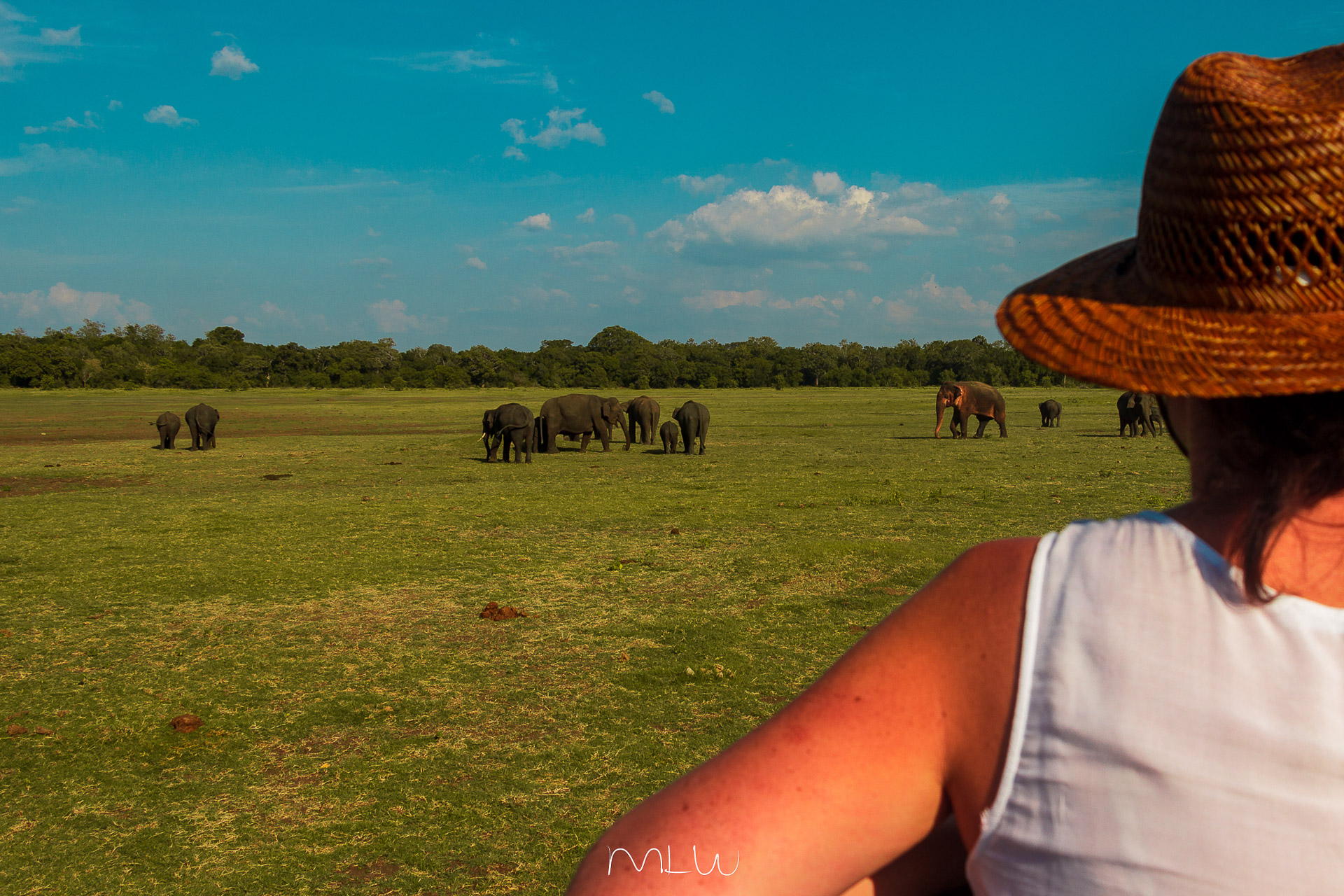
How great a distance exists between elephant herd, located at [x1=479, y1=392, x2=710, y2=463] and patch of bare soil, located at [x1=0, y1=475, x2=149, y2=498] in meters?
7.27

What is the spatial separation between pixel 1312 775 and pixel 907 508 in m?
11.9

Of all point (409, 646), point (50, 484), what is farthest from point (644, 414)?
point (409, 646)

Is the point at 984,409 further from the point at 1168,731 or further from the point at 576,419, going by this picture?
the point at 1168,731

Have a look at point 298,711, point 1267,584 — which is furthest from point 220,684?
point 1267,584

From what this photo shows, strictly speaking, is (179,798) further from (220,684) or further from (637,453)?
(637,453)

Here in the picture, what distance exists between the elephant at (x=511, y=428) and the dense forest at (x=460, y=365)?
63643 millimetres

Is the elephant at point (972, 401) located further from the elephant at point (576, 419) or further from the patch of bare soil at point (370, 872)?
the patch of bare soil at point (370, 872)

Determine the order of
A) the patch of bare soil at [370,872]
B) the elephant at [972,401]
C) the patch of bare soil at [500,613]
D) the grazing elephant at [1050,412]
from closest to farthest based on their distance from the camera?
the patch of bare soil at [370,872] → the patch of bare soil at [500,613] → the elephant at [972,401] → the grazing elephant at [1050,412]

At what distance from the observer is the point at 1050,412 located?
3134 centimetres

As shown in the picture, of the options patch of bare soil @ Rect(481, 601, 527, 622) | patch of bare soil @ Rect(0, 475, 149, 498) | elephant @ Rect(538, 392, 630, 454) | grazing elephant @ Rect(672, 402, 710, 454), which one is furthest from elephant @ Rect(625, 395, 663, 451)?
patch of bare soil @ Rect(481, 601, 527, 622)

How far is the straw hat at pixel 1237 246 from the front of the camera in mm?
866

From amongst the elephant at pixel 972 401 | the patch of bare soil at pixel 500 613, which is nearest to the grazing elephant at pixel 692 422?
the elephant at pixel 972 401

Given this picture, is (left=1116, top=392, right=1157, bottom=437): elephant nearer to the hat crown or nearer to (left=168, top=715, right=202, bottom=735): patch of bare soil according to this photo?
(left=168, top=715, right=202, bottom=735): patch of bare soil

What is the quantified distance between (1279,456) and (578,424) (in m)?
23.3
